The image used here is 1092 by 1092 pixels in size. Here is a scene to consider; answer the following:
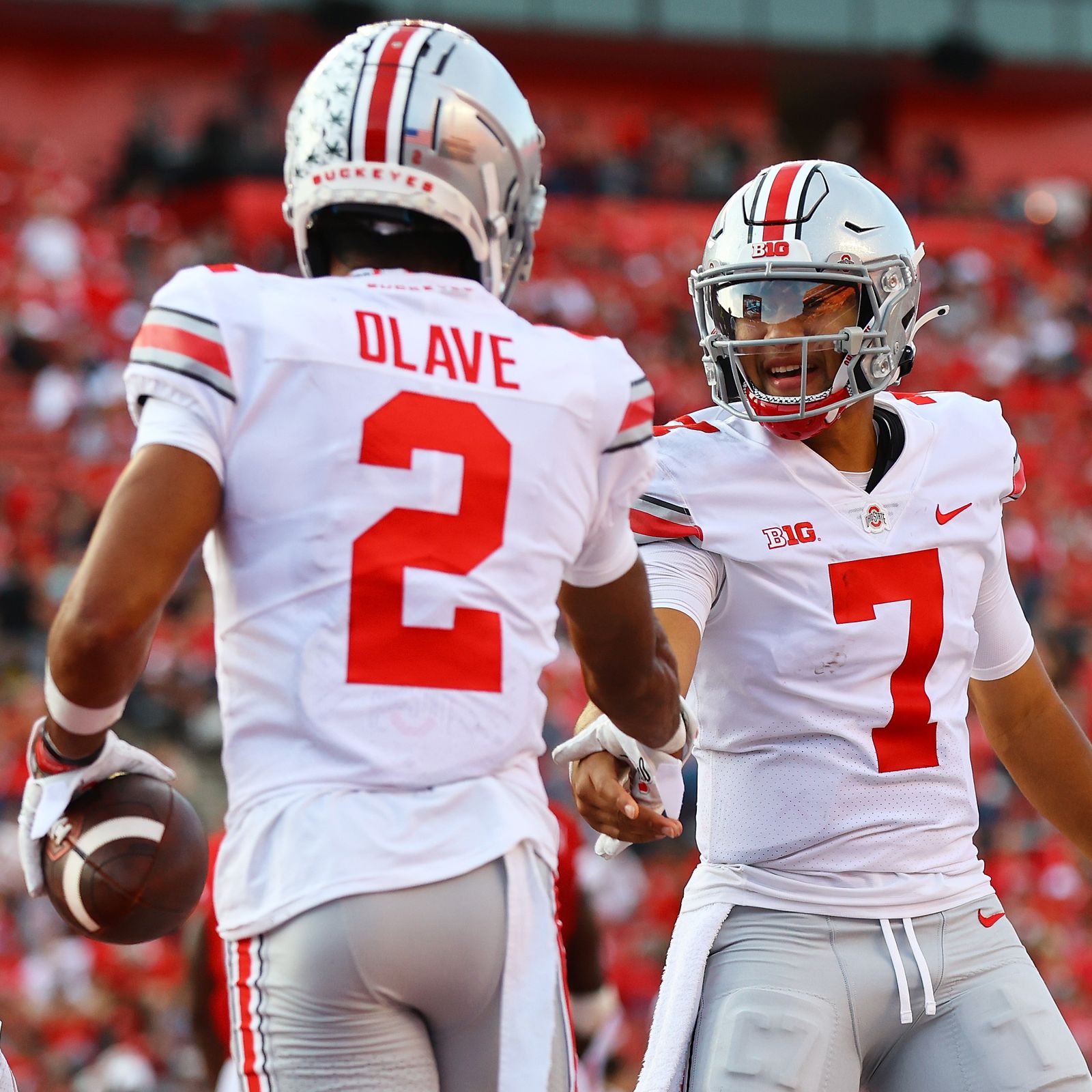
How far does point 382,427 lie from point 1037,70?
24.1m

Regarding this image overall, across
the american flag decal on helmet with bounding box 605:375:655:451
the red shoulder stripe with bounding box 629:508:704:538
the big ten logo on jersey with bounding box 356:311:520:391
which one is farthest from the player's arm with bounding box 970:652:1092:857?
the big ten logo on jersey with bounding box 356:311:520:391

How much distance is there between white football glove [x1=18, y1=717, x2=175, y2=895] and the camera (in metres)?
2.15

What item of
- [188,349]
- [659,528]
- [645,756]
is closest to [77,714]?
[188,349]

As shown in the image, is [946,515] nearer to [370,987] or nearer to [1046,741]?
[1046,741]

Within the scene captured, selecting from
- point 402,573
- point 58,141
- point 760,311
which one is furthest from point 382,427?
point 58,141

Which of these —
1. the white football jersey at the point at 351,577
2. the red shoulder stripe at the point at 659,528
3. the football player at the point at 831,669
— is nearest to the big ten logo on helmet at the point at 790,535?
the football player at the point at 831,669

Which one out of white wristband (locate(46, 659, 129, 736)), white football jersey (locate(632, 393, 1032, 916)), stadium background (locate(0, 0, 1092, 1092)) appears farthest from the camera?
stadium background (locate(0, 0, 1092, 1092))

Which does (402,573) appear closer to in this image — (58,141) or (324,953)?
(324,953)

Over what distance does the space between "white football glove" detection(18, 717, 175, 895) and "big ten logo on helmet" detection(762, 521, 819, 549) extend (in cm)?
122

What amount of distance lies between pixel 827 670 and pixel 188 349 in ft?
4.62

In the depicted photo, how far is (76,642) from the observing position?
1.96 meters

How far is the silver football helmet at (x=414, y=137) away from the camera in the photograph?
2209 mm

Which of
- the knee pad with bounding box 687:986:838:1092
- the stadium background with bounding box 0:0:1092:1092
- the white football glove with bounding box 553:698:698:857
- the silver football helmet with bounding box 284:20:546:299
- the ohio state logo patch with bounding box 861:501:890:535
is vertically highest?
the stadium background with bounding box 0:0:1092:1092

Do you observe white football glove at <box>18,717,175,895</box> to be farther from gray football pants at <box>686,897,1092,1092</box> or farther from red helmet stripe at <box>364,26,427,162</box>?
gray football pants at <box>686,897,1092,1092</box>
